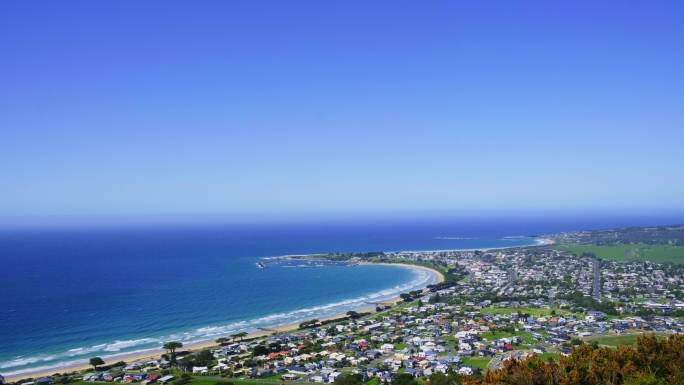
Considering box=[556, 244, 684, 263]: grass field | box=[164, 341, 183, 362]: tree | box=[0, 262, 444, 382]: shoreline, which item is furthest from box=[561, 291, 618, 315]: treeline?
box=[556, 244, 684, 263]: grass field

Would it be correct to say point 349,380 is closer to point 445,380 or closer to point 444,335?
point 445,380

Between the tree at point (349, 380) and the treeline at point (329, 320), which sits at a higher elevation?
the tree at point (349, 380)

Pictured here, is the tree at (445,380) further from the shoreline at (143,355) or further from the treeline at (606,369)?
the shoreline at (143,355)

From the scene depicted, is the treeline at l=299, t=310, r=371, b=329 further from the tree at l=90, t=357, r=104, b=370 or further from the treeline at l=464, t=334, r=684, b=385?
the treeline at l=464, t=334, r=684, b=385

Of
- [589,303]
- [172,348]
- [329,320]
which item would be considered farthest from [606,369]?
[589,303]

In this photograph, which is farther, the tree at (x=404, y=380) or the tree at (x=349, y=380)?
the tree at (x=349, y=380)

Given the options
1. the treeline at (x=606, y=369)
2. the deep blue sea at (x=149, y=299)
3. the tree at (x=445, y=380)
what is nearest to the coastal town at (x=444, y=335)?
the treeline at (x=606, y=369)
